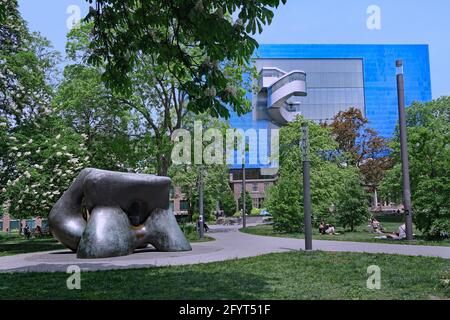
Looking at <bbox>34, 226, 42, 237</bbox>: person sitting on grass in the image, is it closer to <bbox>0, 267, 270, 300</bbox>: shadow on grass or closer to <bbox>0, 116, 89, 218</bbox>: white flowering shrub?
<bbox>0, 116, 89, 218</bbox>: white flowering shrub

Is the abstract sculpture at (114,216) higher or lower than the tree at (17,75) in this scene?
lower

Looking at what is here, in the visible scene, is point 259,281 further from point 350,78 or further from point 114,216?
point 350,78

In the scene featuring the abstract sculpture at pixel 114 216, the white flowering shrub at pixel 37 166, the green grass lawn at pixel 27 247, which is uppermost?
the white flowering shrub at pixel 37 166

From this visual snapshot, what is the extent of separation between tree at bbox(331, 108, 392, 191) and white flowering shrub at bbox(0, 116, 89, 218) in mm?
31738

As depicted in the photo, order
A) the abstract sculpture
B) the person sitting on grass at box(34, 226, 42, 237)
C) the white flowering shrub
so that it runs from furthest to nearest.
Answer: the person sitting on grass at box(34, 226, 42, 237), the white flowering shrub, the abstract sculpture

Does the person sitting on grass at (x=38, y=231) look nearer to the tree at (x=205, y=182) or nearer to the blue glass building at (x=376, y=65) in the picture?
the tree at (x=205, y=182)

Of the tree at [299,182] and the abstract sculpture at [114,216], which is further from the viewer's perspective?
the tree at [299,182]

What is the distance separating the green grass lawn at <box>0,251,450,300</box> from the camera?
865 centimetres

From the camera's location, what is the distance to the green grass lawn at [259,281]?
28.4 ft

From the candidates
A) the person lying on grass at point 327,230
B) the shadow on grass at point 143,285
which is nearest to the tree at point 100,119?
the person lying on grass at point 327,230

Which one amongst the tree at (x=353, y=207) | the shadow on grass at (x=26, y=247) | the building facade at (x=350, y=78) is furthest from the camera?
the building facade at (x=350, y=78)

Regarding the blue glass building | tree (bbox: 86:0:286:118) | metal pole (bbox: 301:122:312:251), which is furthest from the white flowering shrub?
the blue glass building

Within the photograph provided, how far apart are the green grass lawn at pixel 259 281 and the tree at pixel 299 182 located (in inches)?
628

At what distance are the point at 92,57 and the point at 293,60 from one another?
9234 centimetres
